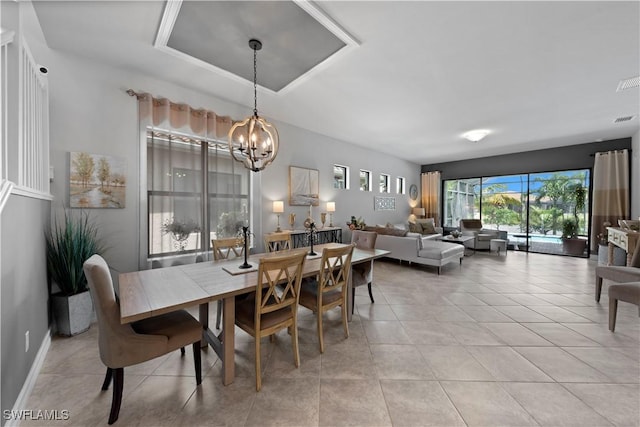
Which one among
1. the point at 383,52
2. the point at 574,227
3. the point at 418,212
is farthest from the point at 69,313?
the point at 574,227

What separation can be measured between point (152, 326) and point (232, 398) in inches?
29.0

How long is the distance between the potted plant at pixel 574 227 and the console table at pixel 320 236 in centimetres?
591

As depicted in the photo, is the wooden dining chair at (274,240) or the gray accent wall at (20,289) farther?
the wooden dining chair at (274,240)

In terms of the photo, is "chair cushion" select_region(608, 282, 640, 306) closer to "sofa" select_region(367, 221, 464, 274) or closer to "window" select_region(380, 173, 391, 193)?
"sofa" select_region(367, 221, 464, 274)

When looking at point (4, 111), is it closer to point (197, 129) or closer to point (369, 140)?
point (197, 129)

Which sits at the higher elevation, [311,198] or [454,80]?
Result: [454,80]

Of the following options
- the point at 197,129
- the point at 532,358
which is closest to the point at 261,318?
the point at 532,358

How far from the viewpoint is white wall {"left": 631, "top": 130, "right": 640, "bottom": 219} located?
15.8 feet

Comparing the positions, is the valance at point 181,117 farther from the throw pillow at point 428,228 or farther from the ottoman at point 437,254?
the throw pillow at point 428,228

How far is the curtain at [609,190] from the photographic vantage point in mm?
5191

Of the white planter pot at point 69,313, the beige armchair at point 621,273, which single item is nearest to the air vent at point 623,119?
the beige armchair at point 621,273

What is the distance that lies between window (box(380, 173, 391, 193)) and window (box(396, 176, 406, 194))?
0.56 meters

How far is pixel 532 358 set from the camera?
194 centimetres

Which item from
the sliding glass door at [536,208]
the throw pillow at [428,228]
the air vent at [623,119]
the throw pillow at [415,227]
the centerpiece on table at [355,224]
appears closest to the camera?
the air vent at [623,119]
